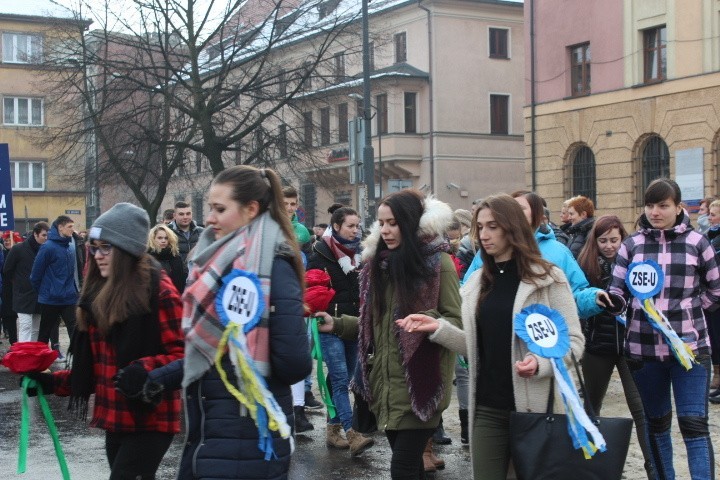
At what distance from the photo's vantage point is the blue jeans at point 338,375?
8.58 m

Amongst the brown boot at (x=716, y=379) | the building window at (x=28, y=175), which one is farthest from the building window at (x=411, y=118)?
the brown boot at (x=716, y=379)

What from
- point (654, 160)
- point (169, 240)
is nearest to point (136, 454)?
point (169, 240)

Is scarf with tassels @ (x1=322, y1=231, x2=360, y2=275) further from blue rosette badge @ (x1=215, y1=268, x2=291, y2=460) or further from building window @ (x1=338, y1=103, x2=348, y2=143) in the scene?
building window @ (x1=338, y1=103, x2=348, y2=143)

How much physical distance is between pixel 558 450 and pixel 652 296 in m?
2.07

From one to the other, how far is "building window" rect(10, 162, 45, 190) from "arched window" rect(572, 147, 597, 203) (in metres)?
32.9

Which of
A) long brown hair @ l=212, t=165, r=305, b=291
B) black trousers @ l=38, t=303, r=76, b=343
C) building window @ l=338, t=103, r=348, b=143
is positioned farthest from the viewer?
building window @ l=338, t=103, r=348, b=143

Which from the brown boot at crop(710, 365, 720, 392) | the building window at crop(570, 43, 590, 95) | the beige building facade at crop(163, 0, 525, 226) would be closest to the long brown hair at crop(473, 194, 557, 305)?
the brown boot at crop(710, 365, 720, 392)

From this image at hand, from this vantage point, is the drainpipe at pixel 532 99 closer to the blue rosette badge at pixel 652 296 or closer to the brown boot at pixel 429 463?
the brown boot at pixel 429 463

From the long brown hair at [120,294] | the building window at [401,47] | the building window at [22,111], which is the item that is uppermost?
the building window at [401,47]

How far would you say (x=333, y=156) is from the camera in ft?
162

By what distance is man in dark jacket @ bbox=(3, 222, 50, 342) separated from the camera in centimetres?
1483

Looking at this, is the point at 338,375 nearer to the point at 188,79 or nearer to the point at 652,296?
the point at 652,296

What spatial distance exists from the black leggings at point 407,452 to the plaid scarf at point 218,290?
1.68 metres

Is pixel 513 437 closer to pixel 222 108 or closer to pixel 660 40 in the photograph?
pixel 222 108
